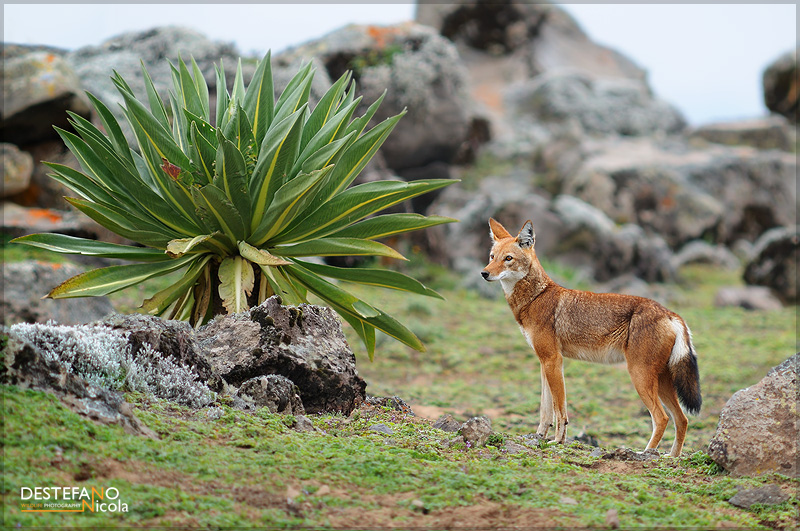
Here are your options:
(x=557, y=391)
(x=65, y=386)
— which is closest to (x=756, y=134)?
(x=557, y=391)

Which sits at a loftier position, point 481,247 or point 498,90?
point 498,90

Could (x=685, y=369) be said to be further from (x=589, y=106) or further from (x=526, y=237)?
(x=589, y=106)

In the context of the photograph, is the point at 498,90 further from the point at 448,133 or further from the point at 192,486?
the point at 192,486

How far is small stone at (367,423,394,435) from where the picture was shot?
197 inches

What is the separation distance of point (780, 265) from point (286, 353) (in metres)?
15.2

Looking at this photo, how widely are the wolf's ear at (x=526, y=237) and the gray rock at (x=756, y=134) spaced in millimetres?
25033

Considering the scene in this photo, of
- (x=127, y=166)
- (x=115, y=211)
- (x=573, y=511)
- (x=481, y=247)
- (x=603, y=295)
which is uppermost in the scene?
(x=127, y=166)

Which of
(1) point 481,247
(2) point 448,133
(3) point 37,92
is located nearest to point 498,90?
(2) point 448,133

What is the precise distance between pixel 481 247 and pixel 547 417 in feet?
36.8

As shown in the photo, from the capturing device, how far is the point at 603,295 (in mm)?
5906

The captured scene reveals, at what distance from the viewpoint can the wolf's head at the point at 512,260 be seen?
238 inches

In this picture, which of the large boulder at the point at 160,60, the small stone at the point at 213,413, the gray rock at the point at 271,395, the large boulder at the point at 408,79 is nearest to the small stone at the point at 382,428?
the gray rock at the point at 271,395

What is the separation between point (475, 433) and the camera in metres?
4.88

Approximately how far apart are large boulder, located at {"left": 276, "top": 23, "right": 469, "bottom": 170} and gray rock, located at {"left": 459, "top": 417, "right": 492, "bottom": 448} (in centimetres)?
1214
